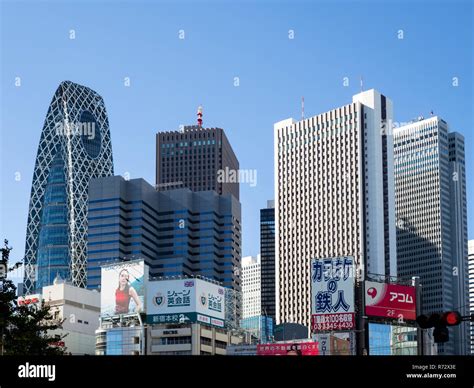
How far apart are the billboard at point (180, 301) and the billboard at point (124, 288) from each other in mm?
3470

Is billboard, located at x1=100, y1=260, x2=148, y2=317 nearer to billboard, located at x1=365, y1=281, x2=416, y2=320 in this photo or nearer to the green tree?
billboard, located at x1=365, y1=281, x2=416, y2=320

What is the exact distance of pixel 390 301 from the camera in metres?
144

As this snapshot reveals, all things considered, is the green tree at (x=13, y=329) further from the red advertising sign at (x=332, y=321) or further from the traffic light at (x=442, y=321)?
the red advertising sign at (x=332, y=321)

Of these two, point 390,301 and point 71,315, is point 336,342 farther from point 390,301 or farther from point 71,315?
point 71,315

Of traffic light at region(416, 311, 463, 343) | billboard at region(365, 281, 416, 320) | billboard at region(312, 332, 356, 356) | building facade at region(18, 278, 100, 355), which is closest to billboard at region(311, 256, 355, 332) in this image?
billboard at region(312, 332, 356, 356)

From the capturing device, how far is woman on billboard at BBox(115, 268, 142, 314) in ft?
547

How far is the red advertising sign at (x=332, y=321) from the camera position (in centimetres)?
14038

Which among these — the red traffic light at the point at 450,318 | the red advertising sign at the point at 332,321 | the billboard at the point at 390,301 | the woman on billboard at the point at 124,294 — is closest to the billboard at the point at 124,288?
the woman on billboard at the point at 124,294

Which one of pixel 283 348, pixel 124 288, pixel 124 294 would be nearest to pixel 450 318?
pixel 283 348

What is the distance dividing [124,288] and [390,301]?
166ft
